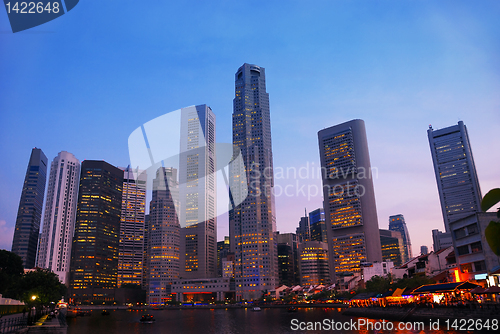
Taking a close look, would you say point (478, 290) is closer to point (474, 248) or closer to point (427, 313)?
point (427, 313)

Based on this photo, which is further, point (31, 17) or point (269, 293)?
point (269, 293)

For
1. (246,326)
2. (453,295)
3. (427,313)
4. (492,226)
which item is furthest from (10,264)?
(492,226)

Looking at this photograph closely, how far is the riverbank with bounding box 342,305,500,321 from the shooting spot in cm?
4317

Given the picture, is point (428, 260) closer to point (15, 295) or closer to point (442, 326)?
point (442, 326)

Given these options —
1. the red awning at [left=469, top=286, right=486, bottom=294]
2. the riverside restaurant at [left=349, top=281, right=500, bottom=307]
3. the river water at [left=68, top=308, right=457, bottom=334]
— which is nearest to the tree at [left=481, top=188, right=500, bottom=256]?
the riverside restaurant at [left=349, top=281, right=500, bottom=307]

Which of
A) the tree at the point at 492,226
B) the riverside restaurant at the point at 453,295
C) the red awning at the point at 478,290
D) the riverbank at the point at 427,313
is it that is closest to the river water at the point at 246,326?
the riverbank at the point at 427,313

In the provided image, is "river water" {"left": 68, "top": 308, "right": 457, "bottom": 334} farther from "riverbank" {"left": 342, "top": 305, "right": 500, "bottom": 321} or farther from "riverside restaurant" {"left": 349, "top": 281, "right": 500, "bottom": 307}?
"riverside restaurant" {"left": 349, "top": 281, "right": 500, "bottom": 307}

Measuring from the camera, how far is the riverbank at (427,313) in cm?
4317

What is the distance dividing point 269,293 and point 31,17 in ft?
613

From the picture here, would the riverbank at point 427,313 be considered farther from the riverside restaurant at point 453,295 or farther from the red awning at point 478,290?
the red awning at point 478,290

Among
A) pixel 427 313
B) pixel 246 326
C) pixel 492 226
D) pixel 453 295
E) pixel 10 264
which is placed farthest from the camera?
pixel 10 264

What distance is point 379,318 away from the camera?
70.8 metres

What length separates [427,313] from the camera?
179ft

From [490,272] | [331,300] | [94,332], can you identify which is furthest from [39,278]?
[331,300]
